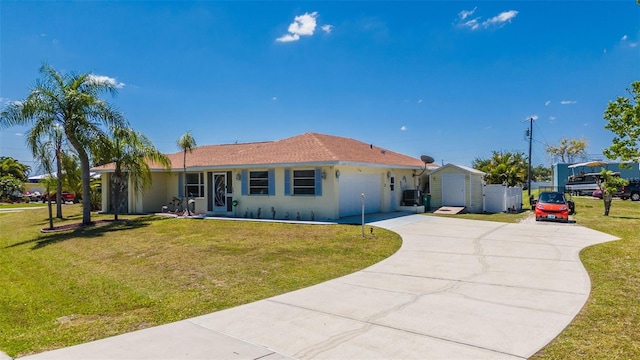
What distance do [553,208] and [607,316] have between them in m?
13.0

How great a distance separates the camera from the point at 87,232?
15531 millimetres

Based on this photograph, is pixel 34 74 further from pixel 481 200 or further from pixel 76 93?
pixel 481 200

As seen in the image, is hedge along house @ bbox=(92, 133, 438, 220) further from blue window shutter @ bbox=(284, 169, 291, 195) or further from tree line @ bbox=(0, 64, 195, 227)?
tree line @ bbox=(0, 64, 195, 227)

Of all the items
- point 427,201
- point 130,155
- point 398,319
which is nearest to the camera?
point 398,319

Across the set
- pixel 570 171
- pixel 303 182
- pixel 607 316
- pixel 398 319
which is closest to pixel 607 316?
pixel 607 316

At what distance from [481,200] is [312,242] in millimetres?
13979

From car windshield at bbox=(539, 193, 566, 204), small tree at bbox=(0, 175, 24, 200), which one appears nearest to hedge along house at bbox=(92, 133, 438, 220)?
car windshield at bbox=(539, 193, 566, 204)

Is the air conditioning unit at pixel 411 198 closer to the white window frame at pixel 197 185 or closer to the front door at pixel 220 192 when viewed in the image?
the front door at pixel 220 192

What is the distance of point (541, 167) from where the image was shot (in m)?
74.8

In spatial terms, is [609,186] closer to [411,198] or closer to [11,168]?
[411,198]

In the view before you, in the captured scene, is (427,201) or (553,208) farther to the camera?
(427,201)

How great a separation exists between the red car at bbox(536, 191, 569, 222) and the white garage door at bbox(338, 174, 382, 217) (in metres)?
7.66

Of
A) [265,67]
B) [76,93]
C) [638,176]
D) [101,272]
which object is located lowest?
[101,272]

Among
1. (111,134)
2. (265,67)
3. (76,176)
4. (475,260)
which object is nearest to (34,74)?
(111,134)
